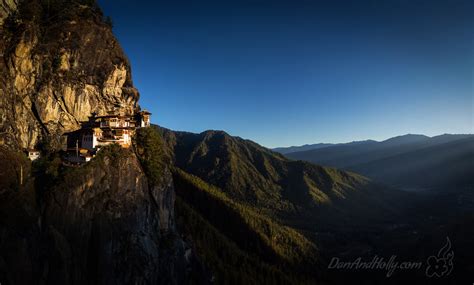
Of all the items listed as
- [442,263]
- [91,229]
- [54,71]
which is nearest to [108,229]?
[91,229]

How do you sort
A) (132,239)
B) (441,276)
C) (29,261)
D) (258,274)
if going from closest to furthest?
1. (29,261)
2. (132,239)
3. (258,274)
4. (441,276)

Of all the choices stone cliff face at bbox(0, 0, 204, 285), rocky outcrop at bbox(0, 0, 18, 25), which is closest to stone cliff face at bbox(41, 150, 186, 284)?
stone cliff face at bbox(0, 0, 204, 285)

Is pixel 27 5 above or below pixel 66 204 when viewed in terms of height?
above

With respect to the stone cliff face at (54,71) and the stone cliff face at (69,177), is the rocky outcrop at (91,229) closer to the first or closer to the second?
the stone cliff face at (69,177)

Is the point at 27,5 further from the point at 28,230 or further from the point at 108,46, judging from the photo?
the point at 28,230

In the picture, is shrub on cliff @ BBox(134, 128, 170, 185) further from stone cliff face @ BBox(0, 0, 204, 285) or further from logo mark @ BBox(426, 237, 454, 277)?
logo mark @ BBox(426, 237, 454, 277)

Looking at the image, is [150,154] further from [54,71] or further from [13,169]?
[13,169]

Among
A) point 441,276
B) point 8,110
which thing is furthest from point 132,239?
point 441,276
